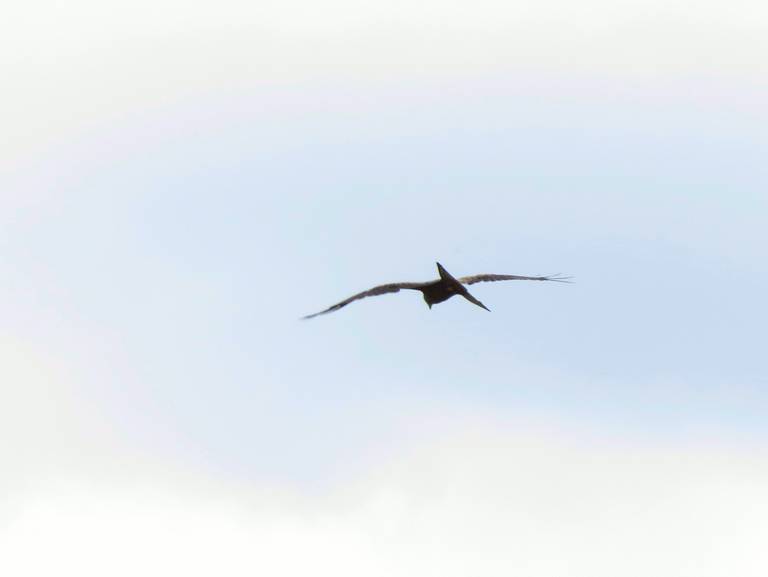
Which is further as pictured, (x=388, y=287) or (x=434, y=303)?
(x=434, y=303)

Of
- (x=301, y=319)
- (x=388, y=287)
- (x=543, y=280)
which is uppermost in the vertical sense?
(x=543, y=280)

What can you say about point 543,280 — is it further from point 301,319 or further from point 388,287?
point 301,319

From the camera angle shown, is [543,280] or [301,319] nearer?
[301,319]

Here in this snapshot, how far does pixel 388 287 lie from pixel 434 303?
3631 millimetres

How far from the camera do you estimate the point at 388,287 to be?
33.0 m

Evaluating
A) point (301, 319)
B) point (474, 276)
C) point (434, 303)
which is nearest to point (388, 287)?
point (434, 303)

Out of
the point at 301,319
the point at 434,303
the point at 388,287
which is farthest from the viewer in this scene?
the point at 434,303

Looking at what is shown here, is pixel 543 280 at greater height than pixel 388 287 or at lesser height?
greater

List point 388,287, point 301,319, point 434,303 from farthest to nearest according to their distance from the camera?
point 434,303 → point 388,287 → point 301,319

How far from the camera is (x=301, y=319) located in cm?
2662

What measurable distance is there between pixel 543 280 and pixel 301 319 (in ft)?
63.1

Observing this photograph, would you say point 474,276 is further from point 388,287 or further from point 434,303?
point 388,287

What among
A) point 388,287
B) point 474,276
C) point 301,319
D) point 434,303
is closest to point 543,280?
point 474,276

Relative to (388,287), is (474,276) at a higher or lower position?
higher
